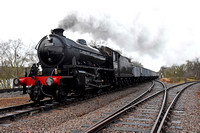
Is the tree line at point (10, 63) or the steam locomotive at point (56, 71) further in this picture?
the tree line at point (10, 63)

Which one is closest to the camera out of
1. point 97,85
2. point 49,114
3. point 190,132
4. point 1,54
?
point 190,132

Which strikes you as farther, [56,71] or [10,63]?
[10,63]

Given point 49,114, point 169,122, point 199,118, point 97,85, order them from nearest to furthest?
point 169,122
point 199,118
point 49,114
point 97,85

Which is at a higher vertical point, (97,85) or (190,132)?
(97,85)

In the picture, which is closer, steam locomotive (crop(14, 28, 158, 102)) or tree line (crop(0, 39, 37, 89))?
steam locomotive (crop(14, 28, 158, 102))

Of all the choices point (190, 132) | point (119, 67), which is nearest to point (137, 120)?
point (190, 132)

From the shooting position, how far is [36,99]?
6.89 m

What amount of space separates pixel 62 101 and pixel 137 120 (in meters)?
3.47

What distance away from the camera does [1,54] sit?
19938 mm

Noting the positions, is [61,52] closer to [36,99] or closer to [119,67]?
[36,99]

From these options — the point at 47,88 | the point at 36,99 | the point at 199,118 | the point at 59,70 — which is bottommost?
the point at 199,118

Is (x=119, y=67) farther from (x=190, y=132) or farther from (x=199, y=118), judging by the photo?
(x=190, y=132)

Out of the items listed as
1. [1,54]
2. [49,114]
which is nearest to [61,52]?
[49,114]

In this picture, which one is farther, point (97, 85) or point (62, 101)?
point (97, 85)
